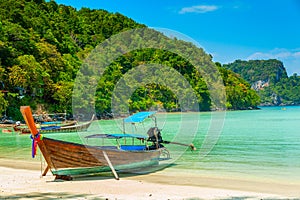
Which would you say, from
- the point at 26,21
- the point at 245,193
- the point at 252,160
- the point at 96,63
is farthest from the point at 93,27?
the point at 245,193

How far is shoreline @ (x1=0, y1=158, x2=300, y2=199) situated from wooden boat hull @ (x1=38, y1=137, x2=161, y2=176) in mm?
267

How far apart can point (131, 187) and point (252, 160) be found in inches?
277

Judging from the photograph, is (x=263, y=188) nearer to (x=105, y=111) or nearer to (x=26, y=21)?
(x=105, y=111)

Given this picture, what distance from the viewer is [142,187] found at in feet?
29.9

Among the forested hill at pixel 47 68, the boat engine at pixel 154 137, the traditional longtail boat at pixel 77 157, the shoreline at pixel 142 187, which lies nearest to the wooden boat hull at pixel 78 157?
the traditional longtail boat at pixel 77 157

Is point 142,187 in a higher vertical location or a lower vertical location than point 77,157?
lower

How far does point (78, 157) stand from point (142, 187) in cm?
176

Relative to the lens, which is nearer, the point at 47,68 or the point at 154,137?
the point at 154,137

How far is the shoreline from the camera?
8.09m

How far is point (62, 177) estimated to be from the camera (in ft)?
32.2

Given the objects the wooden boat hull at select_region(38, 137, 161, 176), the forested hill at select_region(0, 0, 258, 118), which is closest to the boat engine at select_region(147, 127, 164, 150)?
the wooden boat hull at select_region(38, 137, 161, 176)

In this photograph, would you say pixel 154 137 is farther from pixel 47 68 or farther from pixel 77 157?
pixel 47 68

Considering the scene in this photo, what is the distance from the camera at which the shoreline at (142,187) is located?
8.09m

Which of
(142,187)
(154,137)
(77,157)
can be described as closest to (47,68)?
(154,137)
